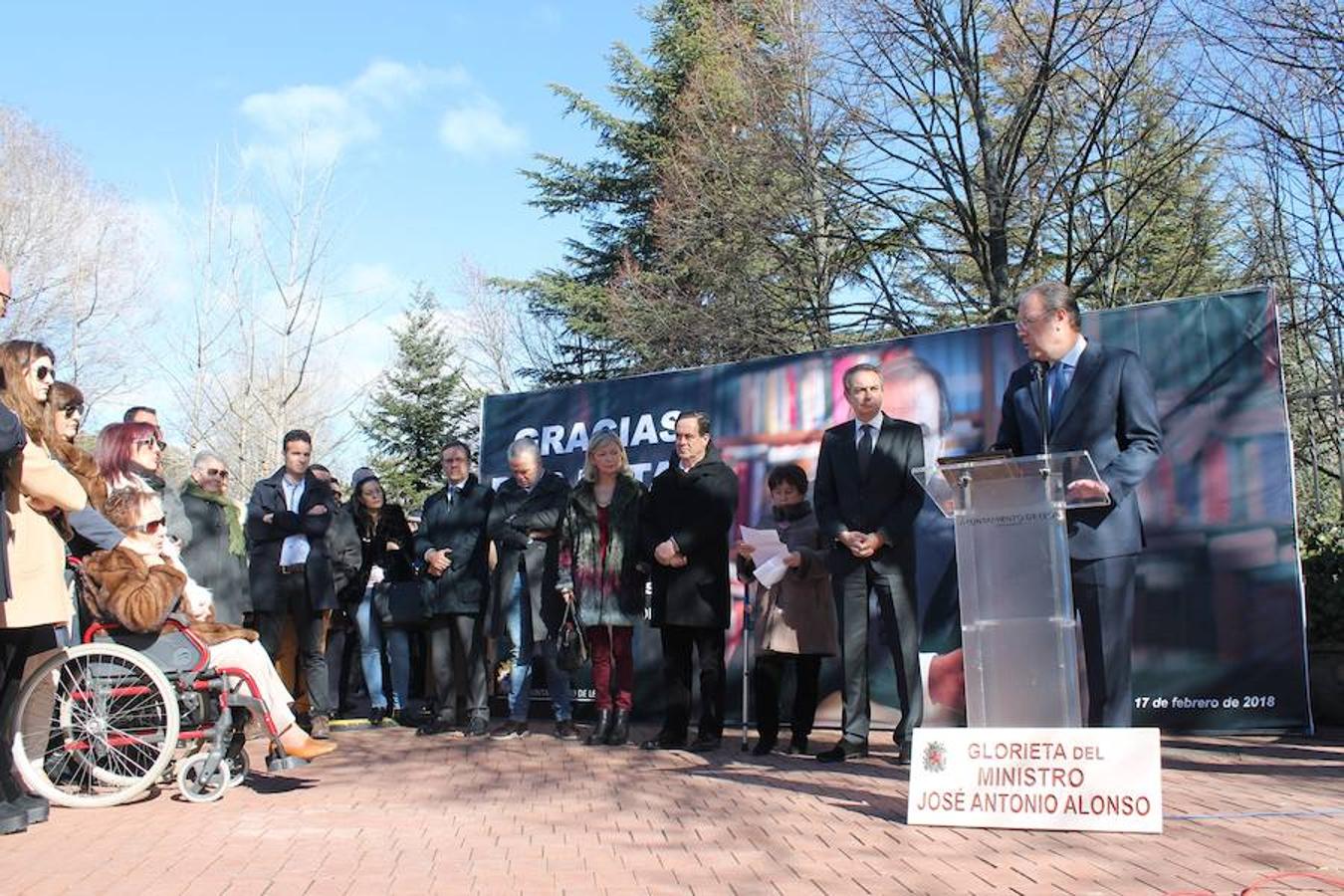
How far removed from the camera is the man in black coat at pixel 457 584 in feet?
28.1

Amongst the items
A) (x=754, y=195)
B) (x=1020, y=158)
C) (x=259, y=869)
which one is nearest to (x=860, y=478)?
(x=259, y=869)

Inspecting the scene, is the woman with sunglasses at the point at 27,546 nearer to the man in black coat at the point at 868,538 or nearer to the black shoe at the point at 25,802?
the black shoe at the point at 25,802

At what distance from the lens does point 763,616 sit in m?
7.54

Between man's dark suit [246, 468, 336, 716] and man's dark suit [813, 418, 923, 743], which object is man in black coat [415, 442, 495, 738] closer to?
man's dark suit [246, 468, 336, 716]

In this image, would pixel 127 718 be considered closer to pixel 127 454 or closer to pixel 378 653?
pixel 127 454

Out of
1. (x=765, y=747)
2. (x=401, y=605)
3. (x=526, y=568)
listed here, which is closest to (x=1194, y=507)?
(x=765, y=747)

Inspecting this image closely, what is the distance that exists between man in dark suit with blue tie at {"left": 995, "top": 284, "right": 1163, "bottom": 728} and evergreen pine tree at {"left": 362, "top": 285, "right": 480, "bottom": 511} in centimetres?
2391

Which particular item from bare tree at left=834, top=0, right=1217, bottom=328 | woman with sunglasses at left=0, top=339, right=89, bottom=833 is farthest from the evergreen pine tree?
woman with sunglasses at left=0, top=339, right=89, bottom=833

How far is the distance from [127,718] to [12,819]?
79 centimetres

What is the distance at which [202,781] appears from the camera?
5.82m

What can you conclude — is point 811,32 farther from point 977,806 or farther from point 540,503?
point 977,806

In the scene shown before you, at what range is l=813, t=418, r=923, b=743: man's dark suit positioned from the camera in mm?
6707

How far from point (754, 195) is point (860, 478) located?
11.9m

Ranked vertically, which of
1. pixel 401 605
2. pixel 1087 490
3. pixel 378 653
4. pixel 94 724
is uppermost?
pixel 1087 490
